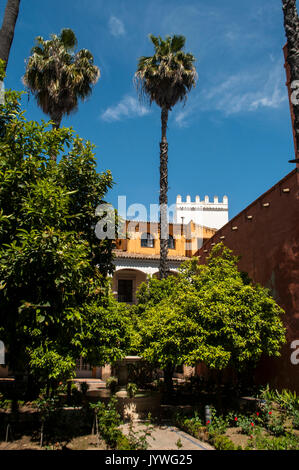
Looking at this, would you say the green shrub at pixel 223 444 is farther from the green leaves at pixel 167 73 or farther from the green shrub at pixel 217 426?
the green leaves at pixel 167 73

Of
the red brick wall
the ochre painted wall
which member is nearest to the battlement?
the ochre painted wall

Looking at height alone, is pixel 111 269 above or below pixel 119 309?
above

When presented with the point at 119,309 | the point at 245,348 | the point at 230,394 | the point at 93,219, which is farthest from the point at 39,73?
the point at 230,394

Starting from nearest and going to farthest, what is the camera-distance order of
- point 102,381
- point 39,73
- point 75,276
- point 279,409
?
point 75,276 < point 279,409 < point 39,73 < point 102,381

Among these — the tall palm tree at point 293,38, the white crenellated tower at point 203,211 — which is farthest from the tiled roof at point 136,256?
the white crenellated tower at point 203,211

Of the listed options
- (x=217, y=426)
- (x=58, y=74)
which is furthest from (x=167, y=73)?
(x=217, y=426)

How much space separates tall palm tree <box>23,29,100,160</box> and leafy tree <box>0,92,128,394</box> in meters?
8.08

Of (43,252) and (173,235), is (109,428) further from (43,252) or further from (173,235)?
(173,235)

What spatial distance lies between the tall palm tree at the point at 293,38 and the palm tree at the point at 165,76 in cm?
834

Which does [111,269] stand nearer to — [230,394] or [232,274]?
[232,274]

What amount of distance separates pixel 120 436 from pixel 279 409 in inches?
222

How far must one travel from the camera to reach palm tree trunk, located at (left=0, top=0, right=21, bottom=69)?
361 inches

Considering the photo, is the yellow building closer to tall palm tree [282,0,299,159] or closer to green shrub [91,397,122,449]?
green shrub [91,397,122,449]

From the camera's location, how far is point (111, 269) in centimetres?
1058
